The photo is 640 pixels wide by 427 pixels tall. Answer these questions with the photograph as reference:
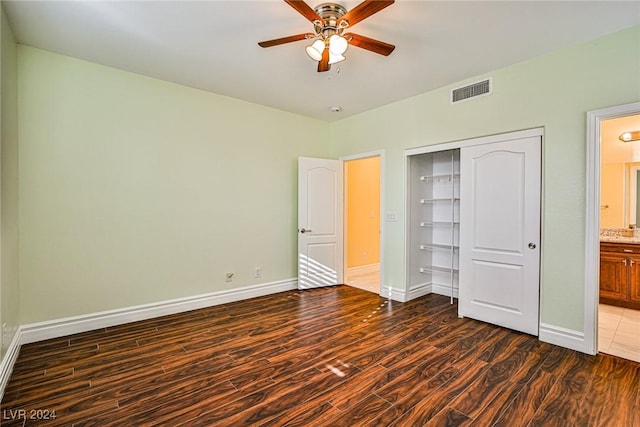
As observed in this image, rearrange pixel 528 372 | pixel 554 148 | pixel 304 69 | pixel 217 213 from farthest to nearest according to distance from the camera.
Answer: pixel 217 213 → pixel 304 69 → pixel 554 148 → pixel 528 372

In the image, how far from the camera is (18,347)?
109 inches

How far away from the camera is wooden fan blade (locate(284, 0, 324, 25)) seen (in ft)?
6.34

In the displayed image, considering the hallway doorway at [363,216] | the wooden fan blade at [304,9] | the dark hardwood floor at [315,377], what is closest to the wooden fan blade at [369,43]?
the wooden fan blade at [304,9]

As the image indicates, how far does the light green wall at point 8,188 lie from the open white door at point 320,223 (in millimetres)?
3195

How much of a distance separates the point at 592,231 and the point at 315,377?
2.73 meters

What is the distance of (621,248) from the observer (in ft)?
12.6

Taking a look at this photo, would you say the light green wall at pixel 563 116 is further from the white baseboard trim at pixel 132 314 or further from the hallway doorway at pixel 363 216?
the white baseboard trim at pixel 132 314

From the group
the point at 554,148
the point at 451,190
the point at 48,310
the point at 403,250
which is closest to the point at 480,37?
the point at 554,148

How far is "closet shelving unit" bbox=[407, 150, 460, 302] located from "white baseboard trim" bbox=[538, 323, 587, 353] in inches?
51.8

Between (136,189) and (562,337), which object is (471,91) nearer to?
(562,337)

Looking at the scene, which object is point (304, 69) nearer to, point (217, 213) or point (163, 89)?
point (163, 89)

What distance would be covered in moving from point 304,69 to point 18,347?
3.82 m

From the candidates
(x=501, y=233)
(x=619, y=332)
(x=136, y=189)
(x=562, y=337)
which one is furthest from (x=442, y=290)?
(x=136, y=189)

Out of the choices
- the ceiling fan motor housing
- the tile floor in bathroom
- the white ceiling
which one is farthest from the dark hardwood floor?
the white ceiling
